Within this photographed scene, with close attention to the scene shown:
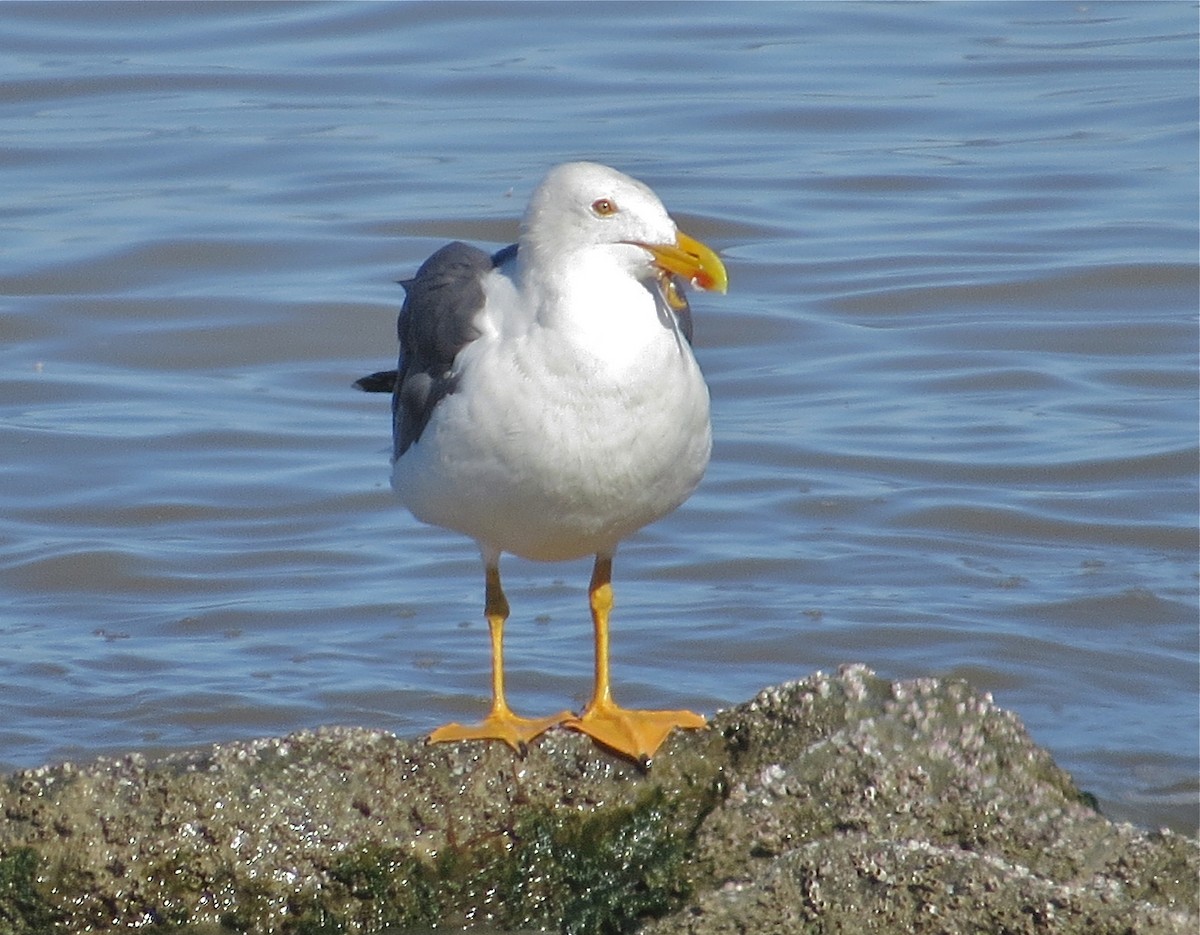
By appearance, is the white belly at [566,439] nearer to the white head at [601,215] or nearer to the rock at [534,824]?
the white head at [601,215]

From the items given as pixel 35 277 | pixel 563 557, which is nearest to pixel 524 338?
pixel 563 557

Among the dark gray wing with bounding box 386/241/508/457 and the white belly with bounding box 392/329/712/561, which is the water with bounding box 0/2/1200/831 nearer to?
the dark gray wing with bounding box 386/241/508/457

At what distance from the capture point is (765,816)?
4895 mm

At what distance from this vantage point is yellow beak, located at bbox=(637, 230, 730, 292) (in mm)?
5219

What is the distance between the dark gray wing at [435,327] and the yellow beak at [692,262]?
58 centimetres

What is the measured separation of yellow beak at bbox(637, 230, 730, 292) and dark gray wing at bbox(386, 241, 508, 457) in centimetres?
58

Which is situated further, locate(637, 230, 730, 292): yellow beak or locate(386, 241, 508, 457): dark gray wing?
locate(386, 241, 508, 457): dark gray wing

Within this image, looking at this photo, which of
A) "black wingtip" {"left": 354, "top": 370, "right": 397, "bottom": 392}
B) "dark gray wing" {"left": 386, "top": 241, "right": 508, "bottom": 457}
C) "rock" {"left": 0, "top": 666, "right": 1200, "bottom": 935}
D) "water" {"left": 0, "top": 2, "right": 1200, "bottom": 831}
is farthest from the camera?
"water" {"left": 0, "top": 2, "right": 1200, "bottom": 831}

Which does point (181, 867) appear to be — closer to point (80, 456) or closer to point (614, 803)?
point (614, 803)

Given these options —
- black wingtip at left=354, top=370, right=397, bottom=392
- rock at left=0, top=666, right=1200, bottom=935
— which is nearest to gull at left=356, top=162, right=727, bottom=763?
rock at left=0, top=666, right=1200, bottom=935

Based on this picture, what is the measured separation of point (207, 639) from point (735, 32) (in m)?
11.0

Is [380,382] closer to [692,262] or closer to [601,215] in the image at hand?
[601,215]

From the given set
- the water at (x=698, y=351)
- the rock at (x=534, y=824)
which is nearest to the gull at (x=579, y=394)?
the rock at (x=534, y=824)

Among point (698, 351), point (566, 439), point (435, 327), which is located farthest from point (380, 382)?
point (698, 351)
